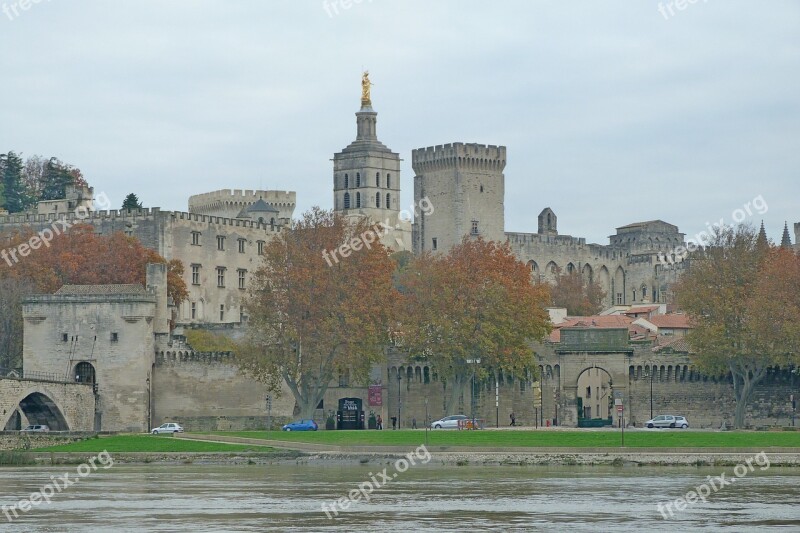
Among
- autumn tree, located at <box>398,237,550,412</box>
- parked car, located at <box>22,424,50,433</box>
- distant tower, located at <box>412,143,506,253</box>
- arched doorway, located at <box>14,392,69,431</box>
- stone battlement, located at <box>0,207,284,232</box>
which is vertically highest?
distant tower, located at <box>412,143,506,253</box>

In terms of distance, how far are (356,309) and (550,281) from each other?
8018 cm

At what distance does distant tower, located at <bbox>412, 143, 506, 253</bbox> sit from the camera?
175 m

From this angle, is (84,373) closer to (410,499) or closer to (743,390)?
(743,390)

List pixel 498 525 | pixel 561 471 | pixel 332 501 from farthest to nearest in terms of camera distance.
Result: pixel 561 471, pixel 332 501, pixel 498 525

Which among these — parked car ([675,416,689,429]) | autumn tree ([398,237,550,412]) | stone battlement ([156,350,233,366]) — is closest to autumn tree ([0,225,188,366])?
stone battlement ([156,350,233,366])

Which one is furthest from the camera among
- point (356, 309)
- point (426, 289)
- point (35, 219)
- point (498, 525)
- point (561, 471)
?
point (35, 219)

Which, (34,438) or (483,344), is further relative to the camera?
(483,344)

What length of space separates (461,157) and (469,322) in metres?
61.5

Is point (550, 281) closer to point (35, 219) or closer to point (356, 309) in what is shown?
point (35, 219)

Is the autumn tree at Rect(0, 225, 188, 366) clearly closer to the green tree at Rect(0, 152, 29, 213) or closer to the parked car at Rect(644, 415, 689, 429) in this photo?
the parked car at Rect(644, 415, 689, 429)

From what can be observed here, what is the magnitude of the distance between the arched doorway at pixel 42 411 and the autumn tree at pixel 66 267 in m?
14.3

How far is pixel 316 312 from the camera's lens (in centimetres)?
11162

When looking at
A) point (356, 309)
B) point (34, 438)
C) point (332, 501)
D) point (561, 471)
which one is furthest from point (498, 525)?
point (356, 309)

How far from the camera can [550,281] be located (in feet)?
623
